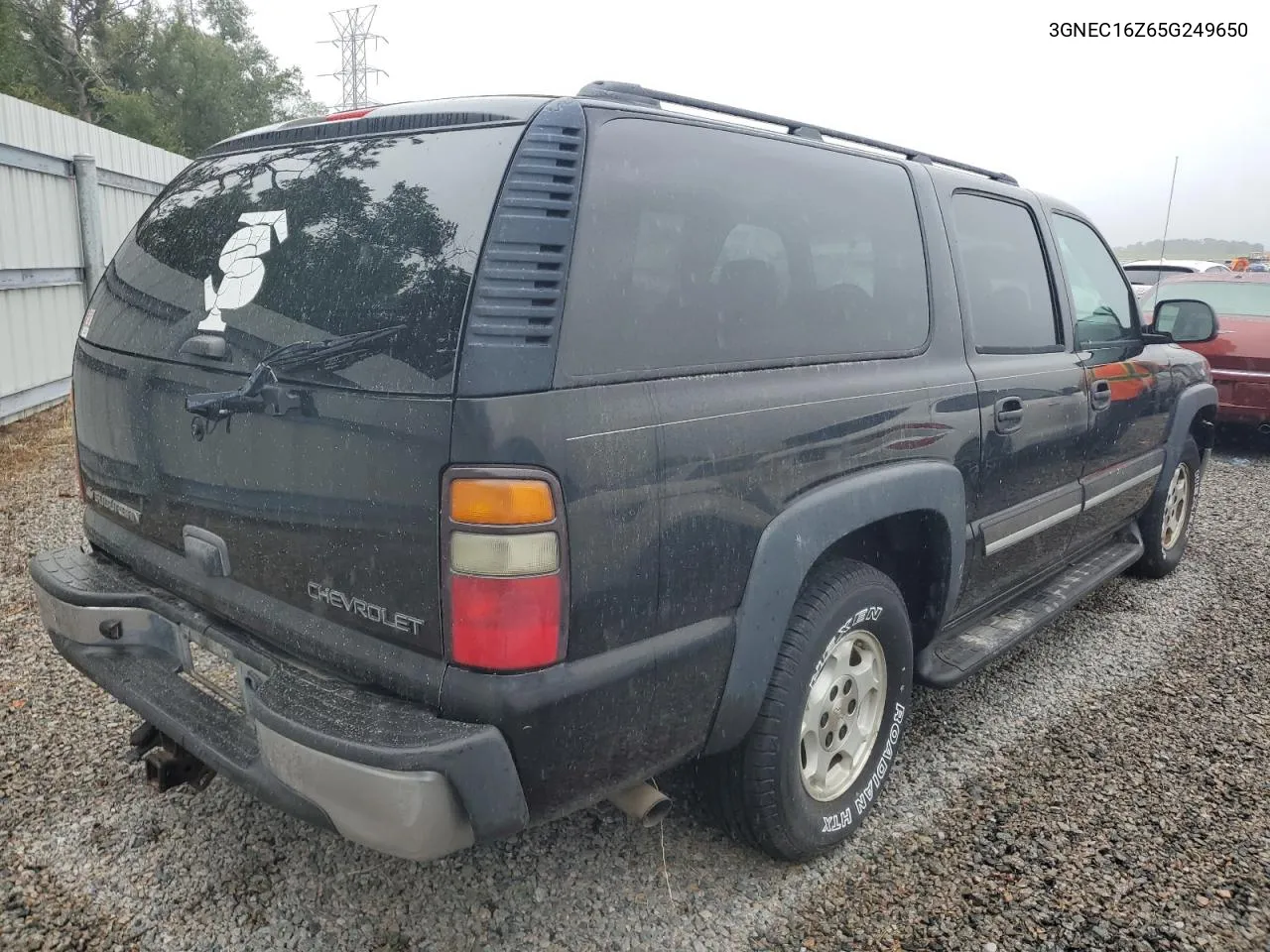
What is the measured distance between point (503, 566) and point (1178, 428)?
3.95 m

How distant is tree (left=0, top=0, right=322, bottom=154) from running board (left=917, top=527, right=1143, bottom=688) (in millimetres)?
40906

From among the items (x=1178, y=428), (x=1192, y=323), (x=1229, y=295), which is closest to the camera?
(x=1192, y=323)

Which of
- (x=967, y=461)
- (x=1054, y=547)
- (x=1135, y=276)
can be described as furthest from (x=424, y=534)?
(x=1135, y=276)

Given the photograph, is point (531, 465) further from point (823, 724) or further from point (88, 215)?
point (88, 215)

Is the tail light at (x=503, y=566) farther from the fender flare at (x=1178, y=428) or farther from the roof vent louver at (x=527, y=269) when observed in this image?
the fender flare at (x=1178, y=428)

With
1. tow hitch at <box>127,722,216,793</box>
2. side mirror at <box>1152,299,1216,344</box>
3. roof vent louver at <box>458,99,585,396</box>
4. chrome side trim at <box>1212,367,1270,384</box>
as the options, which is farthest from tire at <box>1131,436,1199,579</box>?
tow hitch at <box>127,722,216,793</box>

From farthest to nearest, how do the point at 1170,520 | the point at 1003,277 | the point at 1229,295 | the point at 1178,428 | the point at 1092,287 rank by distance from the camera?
the point at 1229,295, the point at 1170,520, the point at 1178,428, the point at 1092,287, the point at 1003,277

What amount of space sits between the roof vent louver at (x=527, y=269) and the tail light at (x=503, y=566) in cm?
18

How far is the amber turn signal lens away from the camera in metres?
1.70

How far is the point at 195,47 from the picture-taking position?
4350 centimetres

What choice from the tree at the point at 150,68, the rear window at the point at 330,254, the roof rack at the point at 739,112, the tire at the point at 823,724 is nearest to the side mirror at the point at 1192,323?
the roof rack at the point at 739,112

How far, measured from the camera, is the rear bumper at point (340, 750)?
5.63 ft

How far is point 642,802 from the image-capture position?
7.04 feet

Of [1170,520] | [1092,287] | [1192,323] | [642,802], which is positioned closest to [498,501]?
[642,802]
